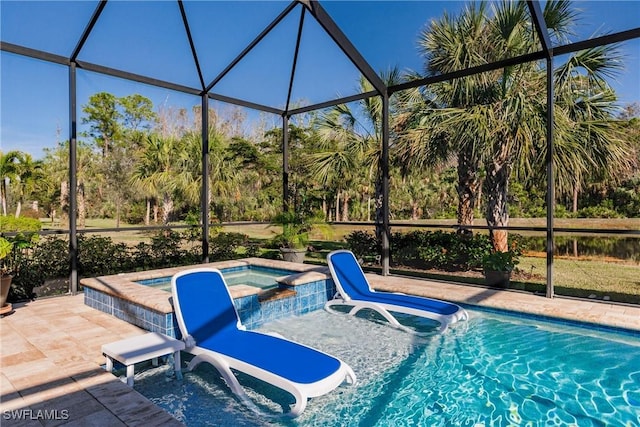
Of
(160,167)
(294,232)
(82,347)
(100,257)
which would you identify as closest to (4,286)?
(82,347)

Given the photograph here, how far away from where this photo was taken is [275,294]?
555 centimetres

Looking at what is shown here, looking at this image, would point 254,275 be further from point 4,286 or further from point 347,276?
point 4,286

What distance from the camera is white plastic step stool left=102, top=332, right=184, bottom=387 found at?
10.8 feet

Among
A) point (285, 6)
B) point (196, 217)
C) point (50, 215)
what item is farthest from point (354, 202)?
point (50, 215)

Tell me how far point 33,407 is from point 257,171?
16889mm

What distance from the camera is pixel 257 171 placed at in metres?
19.2

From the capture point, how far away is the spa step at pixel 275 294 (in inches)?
211

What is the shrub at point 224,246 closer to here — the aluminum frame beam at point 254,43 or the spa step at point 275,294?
the aluminum frame beam at point 254,43

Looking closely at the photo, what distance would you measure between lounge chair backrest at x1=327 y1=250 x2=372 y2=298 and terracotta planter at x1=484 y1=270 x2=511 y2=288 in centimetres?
208

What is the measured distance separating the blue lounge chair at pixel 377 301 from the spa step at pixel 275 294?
61cm

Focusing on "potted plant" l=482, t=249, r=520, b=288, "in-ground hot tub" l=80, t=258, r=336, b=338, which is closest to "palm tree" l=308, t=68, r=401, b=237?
"in-ground hot tub" l=80, t=258, r=336, b=338

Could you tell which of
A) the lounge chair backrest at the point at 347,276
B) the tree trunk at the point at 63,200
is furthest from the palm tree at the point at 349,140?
the tree trunk at the point at 63,200

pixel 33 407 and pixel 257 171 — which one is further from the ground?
pixel 257 171

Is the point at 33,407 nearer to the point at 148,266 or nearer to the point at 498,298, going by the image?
the point at 498,298
